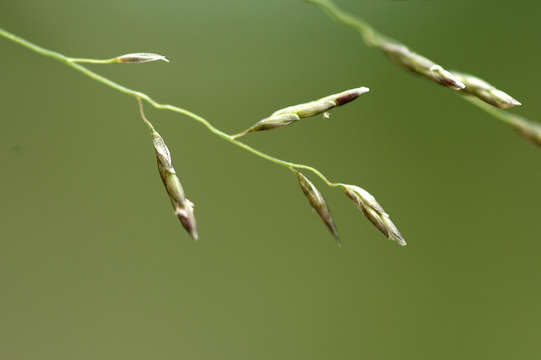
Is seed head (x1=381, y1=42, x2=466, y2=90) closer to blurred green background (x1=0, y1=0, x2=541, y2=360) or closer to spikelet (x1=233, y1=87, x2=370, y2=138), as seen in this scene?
spikelet (x1=233, y1=87, x2=370, y2=138)

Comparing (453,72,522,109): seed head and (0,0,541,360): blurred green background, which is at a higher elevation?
(453,72,522,109): seed head

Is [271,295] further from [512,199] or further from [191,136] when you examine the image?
[512,199]

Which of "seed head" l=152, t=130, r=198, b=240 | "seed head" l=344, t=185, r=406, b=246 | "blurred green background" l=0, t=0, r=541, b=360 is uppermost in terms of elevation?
"seed head" l=152, t=130, r=198, b=240

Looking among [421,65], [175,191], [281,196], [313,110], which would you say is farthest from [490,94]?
[281,196]

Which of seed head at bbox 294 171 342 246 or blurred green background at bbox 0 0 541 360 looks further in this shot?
blurred green background at bbox 0 0 541 360

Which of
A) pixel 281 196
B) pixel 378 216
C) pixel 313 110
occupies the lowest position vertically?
pixel 281 196

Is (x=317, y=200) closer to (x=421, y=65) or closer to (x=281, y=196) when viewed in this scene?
(x=421, y=65)

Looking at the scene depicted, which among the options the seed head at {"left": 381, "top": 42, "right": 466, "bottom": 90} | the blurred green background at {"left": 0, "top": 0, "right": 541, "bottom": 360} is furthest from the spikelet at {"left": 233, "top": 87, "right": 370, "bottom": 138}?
the blurred green background at {"left": 0, "top": 0, "right": 541, "bottom": 360}
